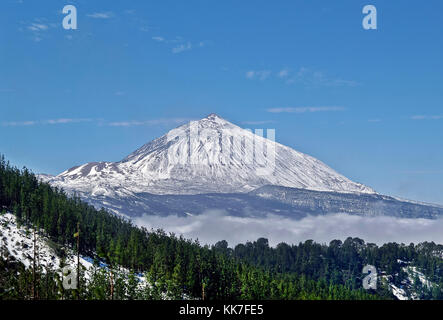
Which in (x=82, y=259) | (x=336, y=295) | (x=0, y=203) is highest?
(x=0, y=203)

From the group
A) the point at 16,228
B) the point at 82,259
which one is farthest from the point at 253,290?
the point at 16,228

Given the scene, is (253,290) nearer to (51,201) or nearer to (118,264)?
(118,264)

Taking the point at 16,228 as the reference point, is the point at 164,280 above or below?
below

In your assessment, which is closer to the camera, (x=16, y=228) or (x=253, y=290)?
(x=253, y=290)

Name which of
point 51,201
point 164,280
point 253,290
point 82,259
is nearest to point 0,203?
point 51,201

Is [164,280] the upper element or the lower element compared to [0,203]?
lower
